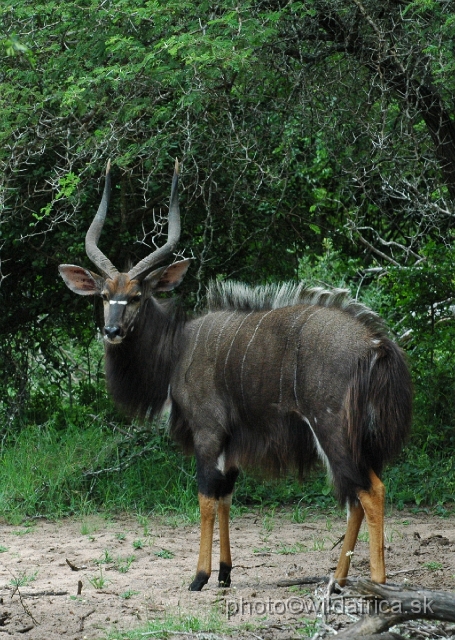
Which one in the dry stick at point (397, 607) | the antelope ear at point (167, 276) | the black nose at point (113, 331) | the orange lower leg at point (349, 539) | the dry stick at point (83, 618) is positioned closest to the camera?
the dry stick at point (397, 607)

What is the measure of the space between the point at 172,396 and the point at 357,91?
9.22 ft

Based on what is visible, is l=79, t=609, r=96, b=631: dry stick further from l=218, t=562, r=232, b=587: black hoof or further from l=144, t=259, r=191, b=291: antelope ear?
l=144, t=259, r=191, b=291: antelope ear

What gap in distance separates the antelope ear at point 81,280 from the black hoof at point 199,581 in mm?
1608

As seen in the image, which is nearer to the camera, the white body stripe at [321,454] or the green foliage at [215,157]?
the white body stripe at [321,454]

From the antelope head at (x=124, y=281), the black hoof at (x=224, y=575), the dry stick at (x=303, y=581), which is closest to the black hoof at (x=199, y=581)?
the black hoof at (x=224, y=575)

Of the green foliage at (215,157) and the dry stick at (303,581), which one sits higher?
the green foliage at (215,157)

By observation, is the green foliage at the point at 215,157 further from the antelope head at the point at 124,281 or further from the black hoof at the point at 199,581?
the black hoof at the point at 199,581

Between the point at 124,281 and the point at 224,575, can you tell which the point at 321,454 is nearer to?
the point at 224,575

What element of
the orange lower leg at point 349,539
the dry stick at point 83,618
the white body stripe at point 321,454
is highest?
the white body stripe at point 321,454

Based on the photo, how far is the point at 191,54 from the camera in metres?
5.29

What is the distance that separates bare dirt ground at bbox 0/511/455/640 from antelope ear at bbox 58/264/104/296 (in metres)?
1.42

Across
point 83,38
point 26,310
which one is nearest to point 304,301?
point 83,38

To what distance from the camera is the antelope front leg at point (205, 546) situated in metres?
4.48

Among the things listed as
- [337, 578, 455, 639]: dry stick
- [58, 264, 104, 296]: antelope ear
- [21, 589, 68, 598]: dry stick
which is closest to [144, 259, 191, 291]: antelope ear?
[58, 264, 104, 296]: antelope ear
